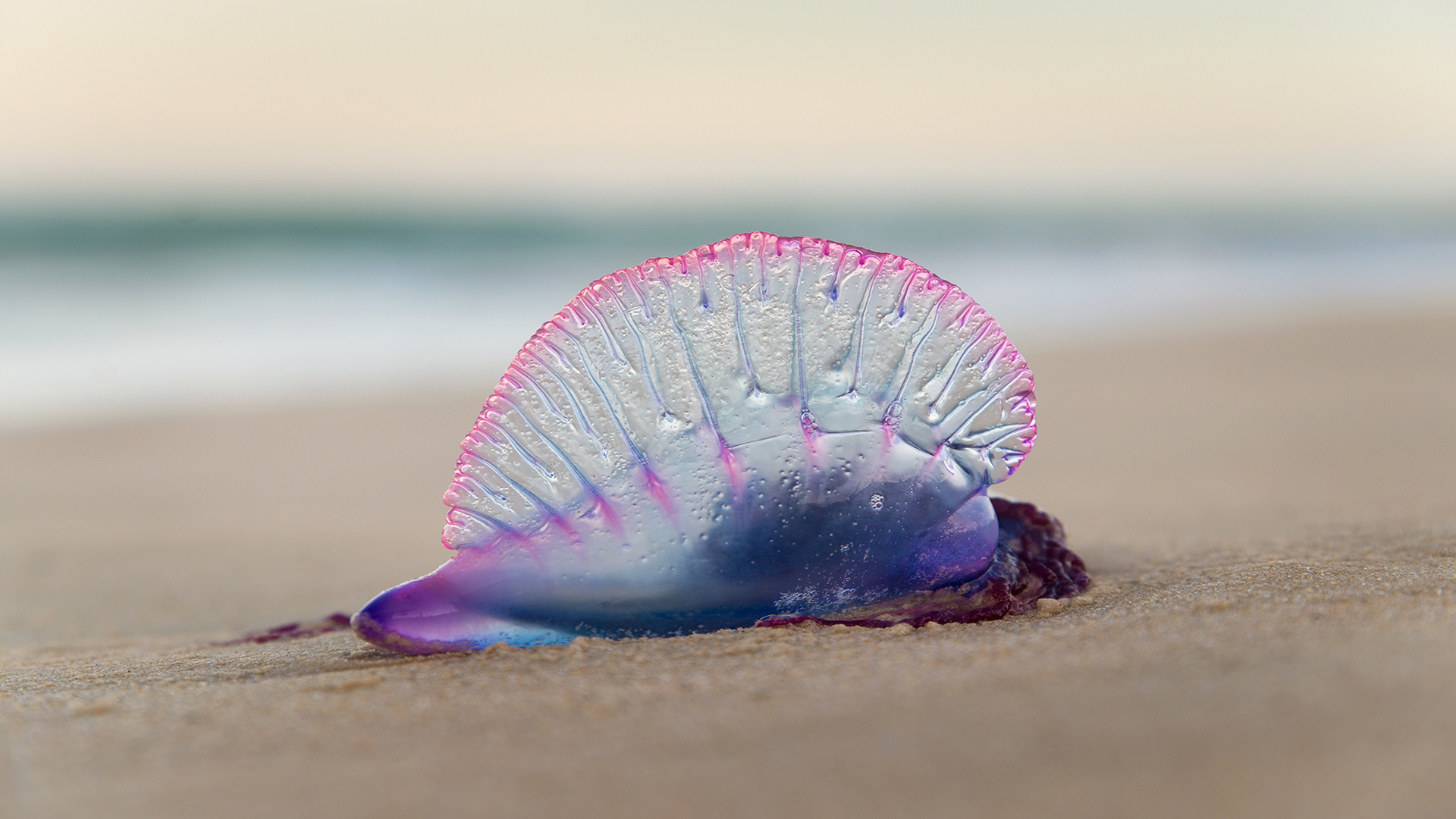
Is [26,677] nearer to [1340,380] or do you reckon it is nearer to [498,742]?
[498,742]

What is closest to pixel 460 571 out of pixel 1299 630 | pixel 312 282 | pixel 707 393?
pixel 707 393

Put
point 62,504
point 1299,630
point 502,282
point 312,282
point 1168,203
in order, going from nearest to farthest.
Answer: point 1299,630 < point 62,504 < point 312,282 < point 502,282 < point 1168,203

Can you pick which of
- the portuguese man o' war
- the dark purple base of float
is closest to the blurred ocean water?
the portuguese man o' war

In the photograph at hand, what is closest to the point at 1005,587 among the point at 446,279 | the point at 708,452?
the point at 708,452

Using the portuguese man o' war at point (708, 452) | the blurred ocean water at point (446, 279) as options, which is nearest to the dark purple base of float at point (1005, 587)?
the portuguese man o' war at point (708, 452)

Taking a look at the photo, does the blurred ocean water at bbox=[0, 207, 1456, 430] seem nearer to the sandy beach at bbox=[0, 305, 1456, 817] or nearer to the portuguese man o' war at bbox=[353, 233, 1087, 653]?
the sandy beach at bbox=[0, 305, 1456, 817]

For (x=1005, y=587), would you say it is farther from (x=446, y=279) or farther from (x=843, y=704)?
(x=446, y=279)
